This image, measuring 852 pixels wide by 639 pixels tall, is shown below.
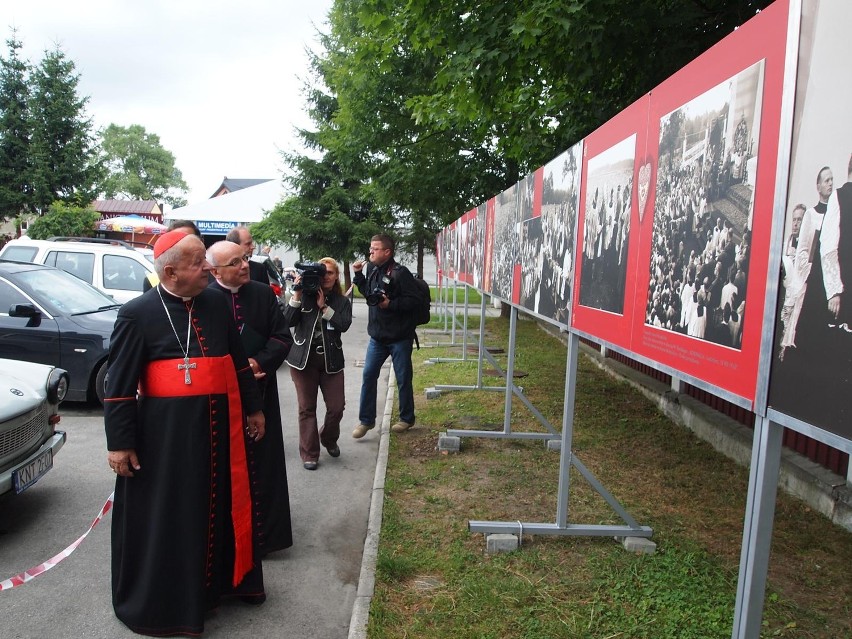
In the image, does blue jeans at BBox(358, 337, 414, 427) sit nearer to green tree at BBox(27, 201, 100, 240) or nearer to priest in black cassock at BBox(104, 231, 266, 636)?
priest in black cassock at BBox(104, 231, 266, 636)

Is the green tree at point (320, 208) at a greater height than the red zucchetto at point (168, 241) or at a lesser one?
greater

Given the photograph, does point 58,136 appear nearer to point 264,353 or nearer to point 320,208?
point 320,208

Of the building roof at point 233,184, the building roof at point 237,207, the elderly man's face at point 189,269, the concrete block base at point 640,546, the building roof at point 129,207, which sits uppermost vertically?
the building roof at point 233,184

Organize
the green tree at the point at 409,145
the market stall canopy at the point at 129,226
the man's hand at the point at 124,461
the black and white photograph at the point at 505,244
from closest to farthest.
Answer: the man's hand at the point at 124,461
the black and white photograph at the point at 505,244
the green tree at the point at 409,145
the market stall canopy at the point at 129,226

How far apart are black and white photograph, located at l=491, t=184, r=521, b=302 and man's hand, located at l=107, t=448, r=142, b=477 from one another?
358cm

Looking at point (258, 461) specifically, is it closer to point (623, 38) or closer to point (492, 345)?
point (623, 38)

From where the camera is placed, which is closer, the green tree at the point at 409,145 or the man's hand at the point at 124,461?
the man's hand at the point at 124,461

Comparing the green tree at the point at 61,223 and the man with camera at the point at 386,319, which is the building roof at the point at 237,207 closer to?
the green tree at the point at 61,223

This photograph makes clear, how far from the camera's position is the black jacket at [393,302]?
20.9 feet

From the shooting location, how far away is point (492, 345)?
1399 centimetres

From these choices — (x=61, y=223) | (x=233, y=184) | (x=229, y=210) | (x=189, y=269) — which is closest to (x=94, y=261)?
(x=189, y=269)

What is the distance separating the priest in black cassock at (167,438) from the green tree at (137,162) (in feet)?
286

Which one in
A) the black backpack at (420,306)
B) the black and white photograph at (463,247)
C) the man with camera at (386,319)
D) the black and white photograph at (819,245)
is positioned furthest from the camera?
the black and white photograph at (463,247)

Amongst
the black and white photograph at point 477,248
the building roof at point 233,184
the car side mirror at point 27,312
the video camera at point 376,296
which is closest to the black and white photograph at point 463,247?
the black and white photograph at point 477,248
